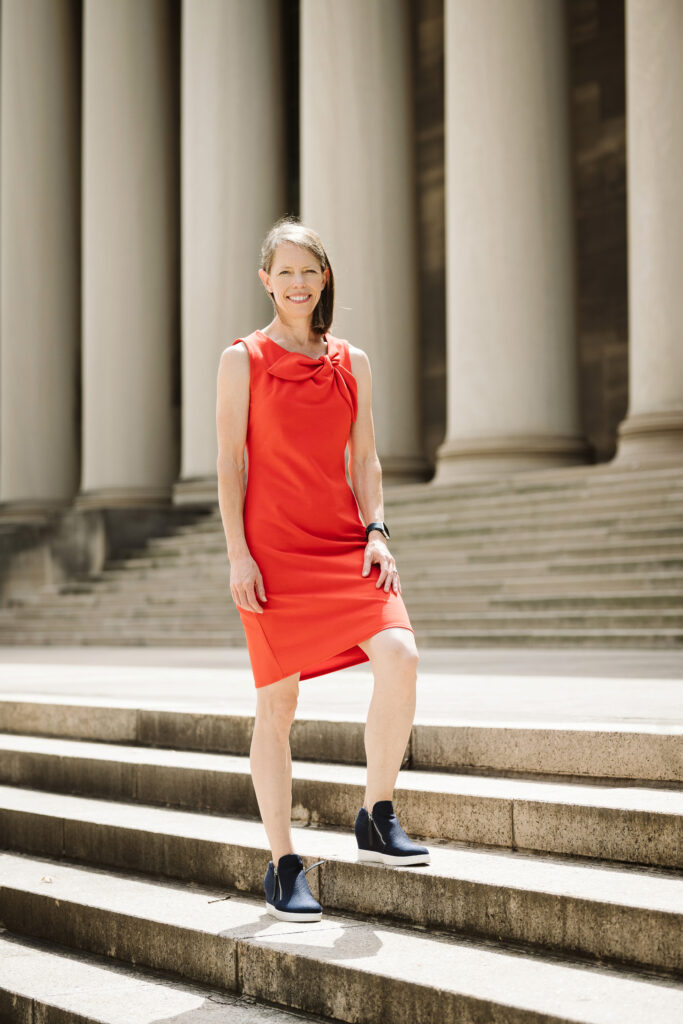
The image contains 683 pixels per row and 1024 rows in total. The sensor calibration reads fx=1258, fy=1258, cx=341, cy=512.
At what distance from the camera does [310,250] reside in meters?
6.01

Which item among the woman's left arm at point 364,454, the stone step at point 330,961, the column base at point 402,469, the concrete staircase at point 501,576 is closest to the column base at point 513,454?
the concrete staircase at point 501,576

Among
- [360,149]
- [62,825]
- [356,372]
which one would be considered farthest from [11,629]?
[356,372]

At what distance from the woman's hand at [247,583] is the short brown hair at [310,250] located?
1227mm

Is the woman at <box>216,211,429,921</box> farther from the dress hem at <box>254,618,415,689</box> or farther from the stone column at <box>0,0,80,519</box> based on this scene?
the stone column at <box>0,0,80,519</box>

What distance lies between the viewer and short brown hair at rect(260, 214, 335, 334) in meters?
6.00

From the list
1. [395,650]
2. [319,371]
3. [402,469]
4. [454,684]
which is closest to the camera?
[395,650]

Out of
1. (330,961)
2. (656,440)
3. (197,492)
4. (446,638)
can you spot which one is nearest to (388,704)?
(330,961)

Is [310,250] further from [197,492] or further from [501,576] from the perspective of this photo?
[197,492]

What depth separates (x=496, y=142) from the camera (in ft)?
76.6

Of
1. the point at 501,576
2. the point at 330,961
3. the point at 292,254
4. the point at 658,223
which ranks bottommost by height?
the point at 330,961

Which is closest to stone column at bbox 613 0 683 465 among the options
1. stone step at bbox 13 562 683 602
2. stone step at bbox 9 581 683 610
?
stone step at bbox 13 562 683 602

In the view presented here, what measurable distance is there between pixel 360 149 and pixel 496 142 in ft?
14.5

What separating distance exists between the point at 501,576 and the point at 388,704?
1340cm

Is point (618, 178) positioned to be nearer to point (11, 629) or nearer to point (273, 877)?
point (11, 629)
